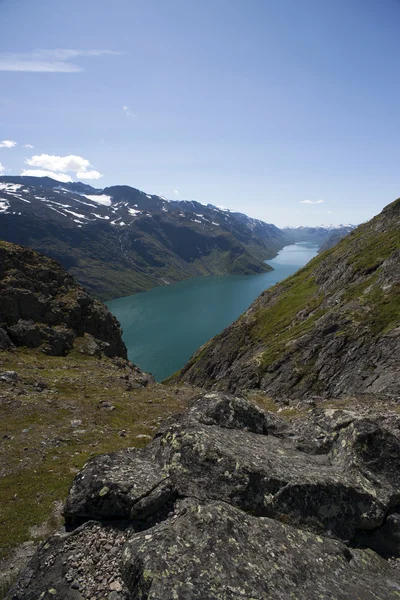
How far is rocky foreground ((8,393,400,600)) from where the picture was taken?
10633 millimetres

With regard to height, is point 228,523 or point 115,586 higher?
point 228,523

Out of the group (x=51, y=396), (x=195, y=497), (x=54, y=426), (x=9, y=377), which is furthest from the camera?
(x=9, y=377)

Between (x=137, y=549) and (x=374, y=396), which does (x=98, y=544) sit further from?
(x=374, y=396)

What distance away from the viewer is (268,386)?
73000 mm

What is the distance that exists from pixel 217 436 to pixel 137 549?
22.0 feet

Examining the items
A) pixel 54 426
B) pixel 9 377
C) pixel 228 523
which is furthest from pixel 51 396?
pixel 228 523

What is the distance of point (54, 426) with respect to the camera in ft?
81.5

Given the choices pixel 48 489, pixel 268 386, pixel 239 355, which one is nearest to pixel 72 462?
pixel 48 489

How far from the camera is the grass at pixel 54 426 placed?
1614 cm

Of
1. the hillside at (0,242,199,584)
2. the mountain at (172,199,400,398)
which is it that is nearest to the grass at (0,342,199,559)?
the hillside at (0,242,199,584)

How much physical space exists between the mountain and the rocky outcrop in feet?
121

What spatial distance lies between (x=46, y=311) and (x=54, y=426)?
39.9 metres

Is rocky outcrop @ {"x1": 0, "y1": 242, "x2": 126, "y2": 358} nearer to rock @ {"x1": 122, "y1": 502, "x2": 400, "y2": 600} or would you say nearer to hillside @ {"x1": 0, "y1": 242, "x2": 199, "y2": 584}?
hillside @ {"x1": 0, "y1": 242, "x2": 199, "y2": 584}

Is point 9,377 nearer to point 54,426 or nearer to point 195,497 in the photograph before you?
point 54,426
